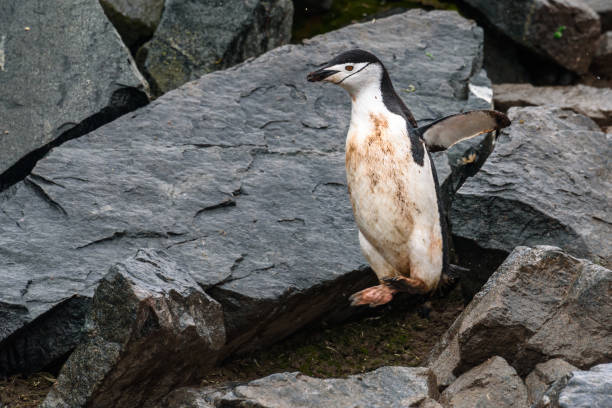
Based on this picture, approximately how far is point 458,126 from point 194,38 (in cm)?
284

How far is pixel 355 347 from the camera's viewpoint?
15.3 ft

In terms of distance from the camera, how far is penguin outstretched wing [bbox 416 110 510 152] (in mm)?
3955

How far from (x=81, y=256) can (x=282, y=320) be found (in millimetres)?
1124

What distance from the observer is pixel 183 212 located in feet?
15.1

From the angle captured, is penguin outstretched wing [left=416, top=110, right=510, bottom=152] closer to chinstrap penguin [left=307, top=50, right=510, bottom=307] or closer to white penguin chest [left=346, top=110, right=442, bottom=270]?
chinstrap penguin [left=307, top=50, right=510, bottom=307]

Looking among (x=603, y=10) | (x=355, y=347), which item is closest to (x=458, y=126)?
(x=355, y=347)

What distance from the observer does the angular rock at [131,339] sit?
125 inches

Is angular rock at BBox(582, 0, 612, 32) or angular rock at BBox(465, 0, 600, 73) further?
angular rock at BBox(582, 0, 612, 32)

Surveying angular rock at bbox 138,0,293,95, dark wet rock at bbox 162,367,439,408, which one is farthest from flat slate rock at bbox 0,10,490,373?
dark wet rock at bbox 162,367,439,408

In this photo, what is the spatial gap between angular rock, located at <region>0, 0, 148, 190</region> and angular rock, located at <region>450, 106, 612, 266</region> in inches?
93.9

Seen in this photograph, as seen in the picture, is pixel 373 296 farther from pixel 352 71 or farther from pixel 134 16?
pixel 134 16

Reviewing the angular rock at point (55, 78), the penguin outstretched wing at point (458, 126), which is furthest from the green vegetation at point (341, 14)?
the penguin outstretched wing at point (458, 126)

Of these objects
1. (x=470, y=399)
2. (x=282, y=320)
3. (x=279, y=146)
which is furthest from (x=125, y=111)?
(x=470, y=399)

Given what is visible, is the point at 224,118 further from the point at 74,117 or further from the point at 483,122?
the point at 483,122
